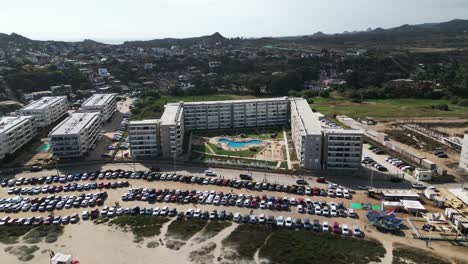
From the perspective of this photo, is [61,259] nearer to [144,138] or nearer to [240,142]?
[144,138]

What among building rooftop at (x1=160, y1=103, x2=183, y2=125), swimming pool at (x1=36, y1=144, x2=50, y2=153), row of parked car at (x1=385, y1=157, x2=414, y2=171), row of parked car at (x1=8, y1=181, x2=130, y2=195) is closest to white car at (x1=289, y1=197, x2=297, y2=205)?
row of parked car at (x1=385, y1=157, x2=414, y2=171)

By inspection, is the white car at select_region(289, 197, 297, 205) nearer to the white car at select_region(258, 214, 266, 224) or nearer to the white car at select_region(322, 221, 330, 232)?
the white car at select_region(258, 214, 266, 224)

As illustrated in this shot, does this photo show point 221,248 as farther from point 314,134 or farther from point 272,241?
point 314,134

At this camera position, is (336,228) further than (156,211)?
No

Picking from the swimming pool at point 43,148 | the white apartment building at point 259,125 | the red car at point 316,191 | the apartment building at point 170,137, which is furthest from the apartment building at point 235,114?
the red car at point 316,191

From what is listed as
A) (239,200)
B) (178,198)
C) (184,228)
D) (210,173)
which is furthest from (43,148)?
(239,200)

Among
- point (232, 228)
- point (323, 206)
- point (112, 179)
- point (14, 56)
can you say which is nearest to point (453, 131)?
point (323, 206)
